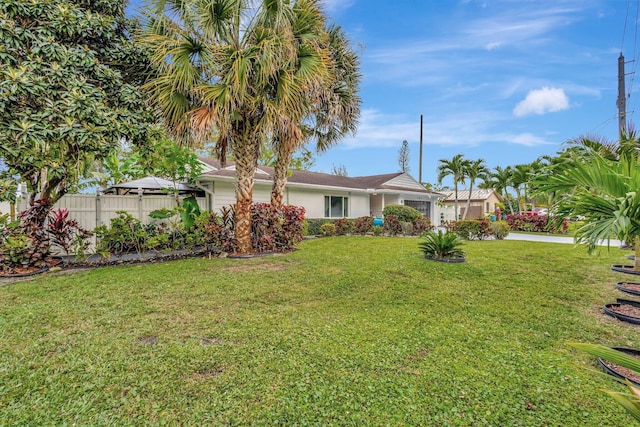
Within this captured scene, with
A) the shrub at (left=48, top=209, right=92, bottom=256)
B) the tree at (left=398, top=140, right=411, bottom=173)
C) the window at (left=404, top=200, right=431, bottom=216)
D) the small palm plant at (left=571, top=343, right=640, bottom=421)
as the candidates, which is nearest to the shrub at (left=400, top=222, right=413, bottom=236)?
the window at (left=404, top=200, right=431, bottom=216)

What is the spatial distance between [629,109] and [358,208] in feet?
43.8

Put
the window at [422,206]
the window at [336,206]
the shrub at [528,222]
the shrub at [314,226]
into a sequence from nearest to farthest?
the shrub at [314,226] < the window at [336,206] < the shrub at [528,222] < the window at [422,206]

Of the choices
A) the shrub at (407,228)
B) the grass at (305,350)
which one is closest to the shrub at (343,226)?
the shrub at (407,228)

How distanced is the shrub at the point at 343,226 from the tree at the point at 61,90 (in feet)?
31.9

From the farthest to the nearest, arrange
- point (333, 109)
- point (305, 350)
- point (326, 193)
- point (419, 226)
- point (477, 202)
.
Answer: point (477, 202) → point (326, 193) → point (419, 226) → point (333, 109) → point (305, 350)

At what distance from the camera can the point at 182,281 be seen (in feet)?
20.5

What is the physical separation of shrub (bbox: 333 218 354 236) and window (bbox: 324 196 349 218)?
2.28 metres

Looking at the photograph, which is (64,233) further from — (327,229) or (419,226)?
(419,226)

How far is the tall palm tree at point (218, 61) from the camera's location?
24.0ft

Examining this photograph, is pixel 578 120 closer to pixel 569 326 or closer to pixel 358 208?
pixel 358 208

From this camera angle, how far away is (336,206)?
1831cm

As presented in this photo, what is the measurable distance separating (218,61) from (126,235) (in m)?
5.39

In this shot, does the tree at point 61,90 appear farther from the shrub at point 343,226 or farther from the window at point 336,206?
the window at point 336,206

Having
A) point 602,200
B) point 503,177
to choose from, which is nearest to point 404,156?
point 503,177
